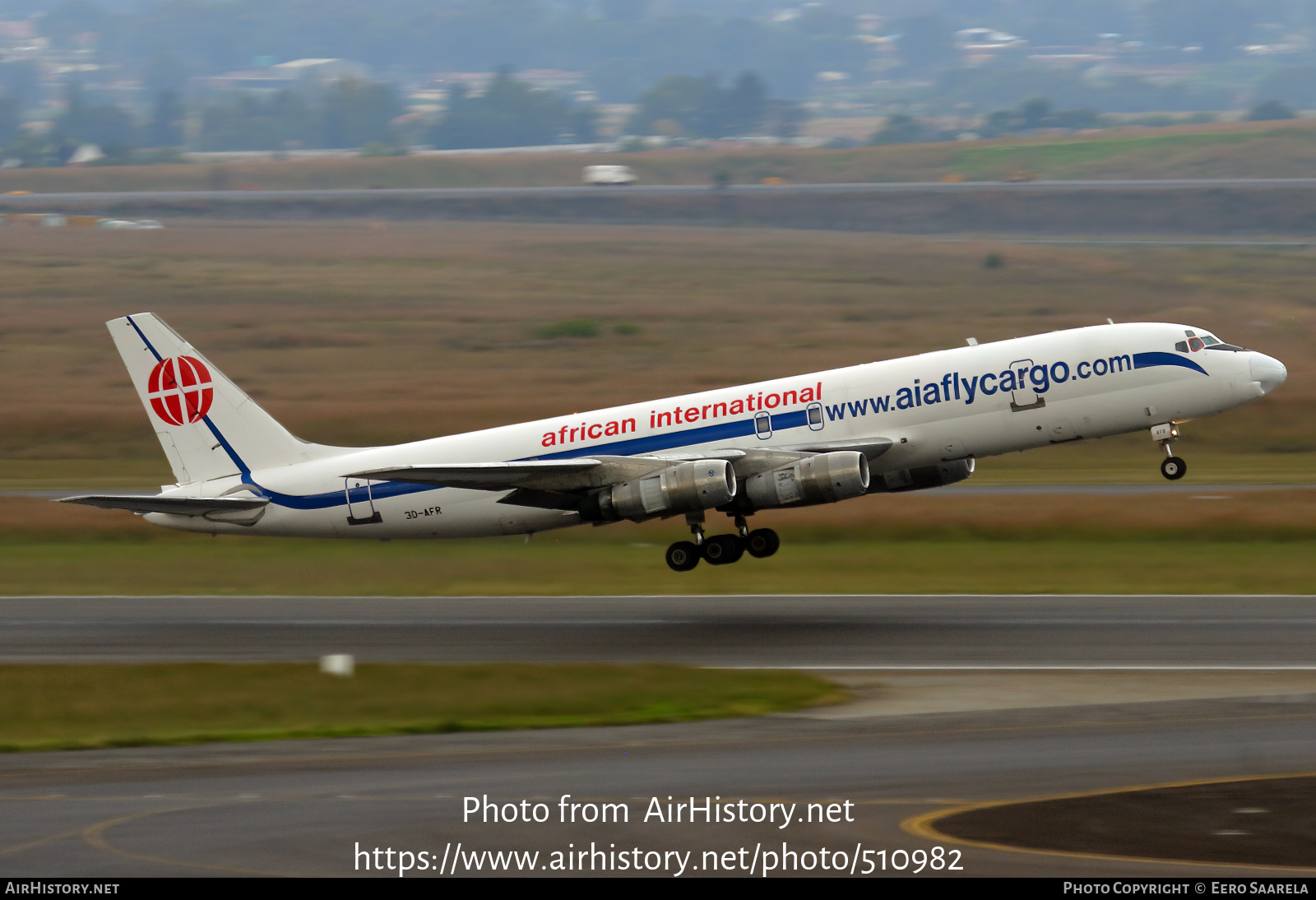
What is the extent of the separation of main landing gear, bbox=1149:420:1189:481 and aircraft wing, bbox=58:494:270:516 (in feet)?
73.3

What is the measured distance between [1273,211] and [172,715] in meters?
107

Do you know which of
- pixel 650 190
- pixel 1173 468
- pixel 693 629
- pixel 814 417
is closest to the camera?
pixel 693 629

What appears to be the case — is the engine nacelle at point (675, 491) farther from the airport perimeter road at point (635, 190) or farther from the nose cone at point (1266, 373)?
the airport perimeter road at point (635, 190)

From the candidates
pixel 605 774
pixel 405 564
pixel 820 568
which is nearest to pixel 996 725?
pixel 605 774

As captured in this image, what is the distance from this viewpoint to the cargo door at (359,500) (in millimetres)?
41406

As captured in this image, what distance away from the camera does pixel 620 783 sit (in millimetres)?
21969

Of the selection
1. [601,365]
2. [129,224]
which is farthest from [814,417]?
[129,224]

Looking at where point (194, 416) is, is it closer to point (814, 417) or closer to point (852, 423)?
point (814, 417)

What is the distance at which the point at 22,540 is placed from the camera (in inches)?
2053

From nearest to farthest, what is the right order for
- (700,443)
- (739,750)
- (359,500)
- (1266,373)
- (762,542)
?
(739,750)
(1266,373)
(700,443)
(359,500)
(762,542)

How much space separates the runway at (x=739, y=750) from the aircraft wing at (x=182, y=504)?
9.63 ft

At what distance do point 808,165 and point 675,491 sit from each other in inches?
4941

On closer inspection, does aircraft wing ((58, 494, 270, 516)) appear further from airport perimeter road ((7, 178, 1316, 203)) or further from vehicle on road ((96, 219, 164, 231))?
airport perimeter road ((7, 178, 1316, 203))
